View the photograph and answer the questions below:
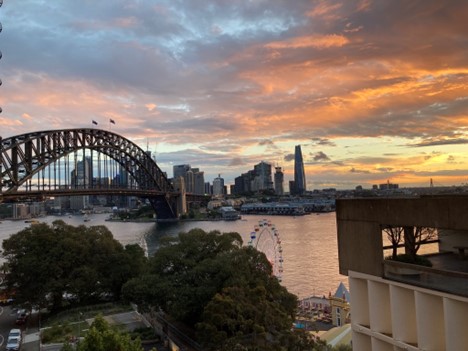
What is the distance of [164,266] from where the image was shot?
23.5 meters

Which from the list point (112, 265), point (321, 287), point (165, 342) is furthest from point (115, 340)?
point (321, 287)

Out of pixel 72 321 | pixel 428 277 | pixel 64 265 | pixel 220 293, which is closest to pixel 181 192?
pixel 64 265

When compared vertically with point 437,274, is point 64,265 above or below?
below

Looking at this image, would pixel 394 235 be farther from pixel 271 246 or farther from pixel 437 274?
pixel 271 246

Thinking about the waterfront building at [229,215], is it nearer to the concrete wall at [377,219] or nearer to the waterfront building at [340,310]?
the waterfront building at [340,310]

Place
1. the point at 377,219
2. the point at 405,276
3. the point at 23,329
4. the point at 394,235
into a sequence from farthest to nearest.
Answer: the point at 23,329
the point at 394,235
the point at 377,219
the point at 405,276

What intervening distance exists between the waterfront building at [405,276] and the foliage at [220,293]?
23.9 feet

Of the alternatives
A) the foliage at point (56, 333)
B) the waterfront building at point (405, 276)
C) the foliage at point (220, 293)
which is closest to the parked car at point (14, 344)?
the foliage at point (56, 333)

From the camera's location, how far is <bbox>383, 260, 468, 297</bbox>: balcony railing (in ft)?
23.6

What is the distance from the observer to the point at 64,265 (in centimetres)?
2873

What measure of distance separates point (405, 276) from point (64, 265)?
991 inches

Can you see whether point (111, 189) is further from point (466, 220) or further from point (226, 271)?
point (466, 220)

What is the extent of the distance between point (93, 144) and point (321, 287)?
4934 centimetres

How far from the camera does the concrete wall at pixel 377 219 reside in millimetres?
7410
